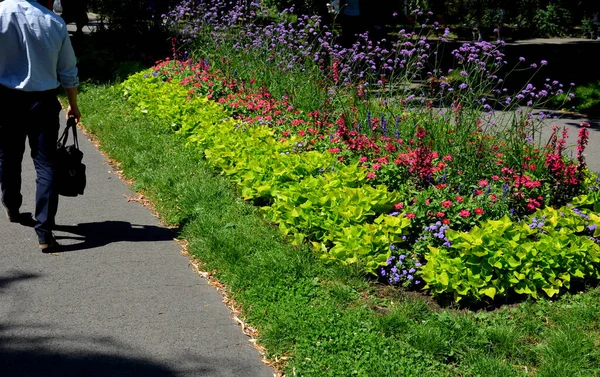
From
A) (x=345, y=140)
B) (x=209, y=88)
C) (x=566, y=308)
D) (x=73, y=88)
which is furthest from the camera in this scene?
(x=209, y=88)

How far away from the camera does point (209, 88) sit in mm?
9289

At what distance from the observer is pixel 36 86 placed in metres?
5.14

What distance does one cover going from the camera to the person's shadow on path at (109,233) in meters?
5.64

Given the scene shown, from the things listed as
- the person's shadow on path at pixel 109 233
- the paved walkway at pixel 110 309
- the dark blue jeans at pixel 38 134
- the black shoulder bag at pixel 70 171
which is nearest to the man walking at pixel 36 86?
the dark blue jeans at pixel 38 134

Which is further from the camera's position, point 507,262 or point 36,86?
point 36,86

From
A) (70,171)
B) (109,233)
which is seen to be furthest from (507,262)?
(70,171)

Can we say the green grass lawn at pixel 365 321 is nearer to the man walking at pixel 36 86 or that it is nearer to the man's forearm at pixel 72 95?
the man walking at pixel 36 86

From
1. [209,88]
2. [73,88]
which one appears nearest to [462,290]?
[73,88]

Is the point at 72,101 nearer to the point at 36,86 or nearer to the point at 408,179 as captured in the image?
the point at 36,86

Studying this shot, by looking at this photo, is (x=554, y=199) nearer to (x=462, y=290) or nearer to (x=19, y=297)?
(x=462, y=290)

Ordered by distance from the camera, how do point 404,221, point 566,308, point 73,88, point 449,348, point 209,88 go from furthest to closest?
1. point 209,88
2. point 73,88
3. point 404,221
4. point 566,308
5. point 449,348

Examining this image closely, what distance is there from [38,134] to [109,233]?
3.52ft

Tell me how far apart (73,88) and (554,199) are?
12.8ft

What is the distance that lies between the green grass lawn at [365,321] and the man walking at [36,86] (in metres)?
1.16
